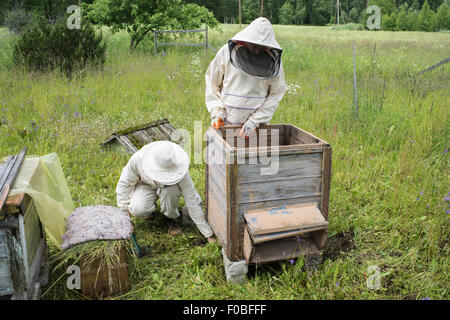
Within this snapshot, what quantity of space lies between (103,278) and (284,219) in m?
1.26

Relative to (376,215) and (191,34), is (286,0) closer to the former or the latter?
(191,34)

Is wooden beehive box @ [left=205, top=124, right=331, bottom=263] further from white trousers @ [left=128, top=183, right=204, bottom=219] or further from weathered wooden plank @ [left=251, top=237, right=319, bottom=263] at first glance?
white trousers @ [left=128, top=183, right=204, bottom=219]

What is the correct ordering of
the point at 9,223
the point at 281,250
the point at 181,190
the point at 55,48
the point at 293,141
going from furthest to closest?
the point at 55,48 < the point at 293,141 < the point at 181,190 < the point at 281,250 < the point at 9,223

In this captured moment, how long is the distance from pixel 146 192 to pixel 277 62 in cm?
155

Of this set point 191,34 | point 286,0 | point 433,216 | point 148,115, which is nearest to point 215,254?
point 433,216

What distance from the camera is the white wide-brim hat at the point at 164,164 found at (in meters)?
2.69

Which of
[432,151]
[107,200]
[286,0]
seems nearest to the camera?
[107,200]

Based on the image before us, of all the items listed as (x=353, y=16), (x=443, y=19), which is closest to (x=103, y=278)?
(x=443, y=19)

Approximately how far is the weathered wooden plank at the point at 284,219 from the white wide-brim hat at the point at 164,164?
0.66m

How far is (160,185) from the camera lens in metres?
3.06

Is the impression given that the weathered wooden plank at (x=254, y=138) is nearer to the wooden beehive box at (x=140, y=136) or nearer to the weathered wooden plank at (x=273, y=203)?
the weathered wooden plank at (x=273, y=203)

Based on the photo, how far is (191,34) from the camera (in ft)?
39.9

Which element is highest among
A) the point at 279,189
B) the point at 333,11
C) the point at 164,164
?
the point at 333,11

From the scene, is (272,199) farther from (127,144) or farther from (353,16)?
(353,16)
